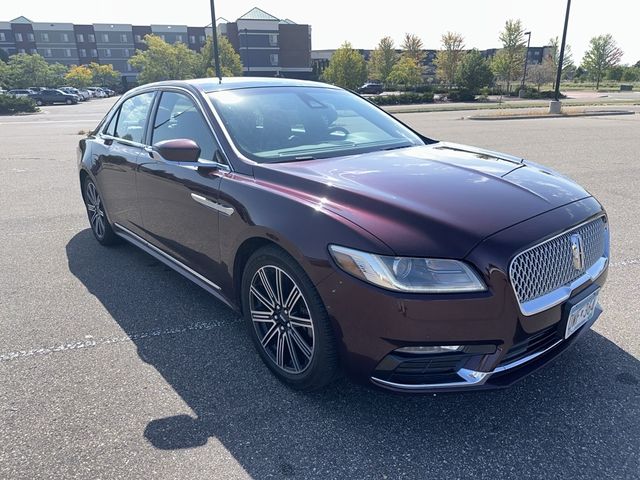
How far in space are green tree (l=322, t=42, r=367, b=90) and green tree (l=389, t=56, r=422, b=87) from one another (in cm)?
843

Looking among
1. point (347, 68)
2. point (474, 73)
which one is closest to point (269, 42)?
point (347, 68)

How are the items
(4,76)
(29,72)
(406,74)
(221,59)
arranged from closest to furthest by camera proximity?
(406,74)
(221,59)
(4,76)
(29,72)

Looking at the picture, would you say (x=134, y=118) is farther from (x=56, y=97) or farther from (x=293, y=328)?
(x=56, y=97)

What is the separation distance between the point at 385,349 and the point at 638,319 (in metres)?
2.38

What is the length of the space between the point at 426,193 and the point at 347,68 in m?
49.4

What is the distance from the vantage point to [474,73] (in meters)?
47.7

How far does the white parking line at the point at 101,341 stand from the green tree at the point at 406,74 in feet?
187

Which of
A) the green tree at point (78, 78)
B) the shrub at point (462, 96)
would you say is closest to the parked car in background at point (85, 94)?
the green tree at point (78, 78)

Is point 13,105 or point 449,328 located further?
point 13,105

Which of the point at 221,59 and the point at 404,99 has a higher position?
the point at 221,59

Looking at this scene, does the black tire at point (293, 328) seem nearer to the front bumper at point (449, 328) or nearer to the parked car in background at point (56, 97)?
the front bumper at point (449, 328)

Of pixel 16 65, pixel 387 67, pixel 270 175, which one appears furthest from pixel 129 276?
pixel 16 65

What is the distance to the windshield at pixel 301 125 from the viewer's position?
3.25 meters

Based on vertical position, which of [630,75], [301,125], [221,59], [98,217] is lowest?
[98,217]
